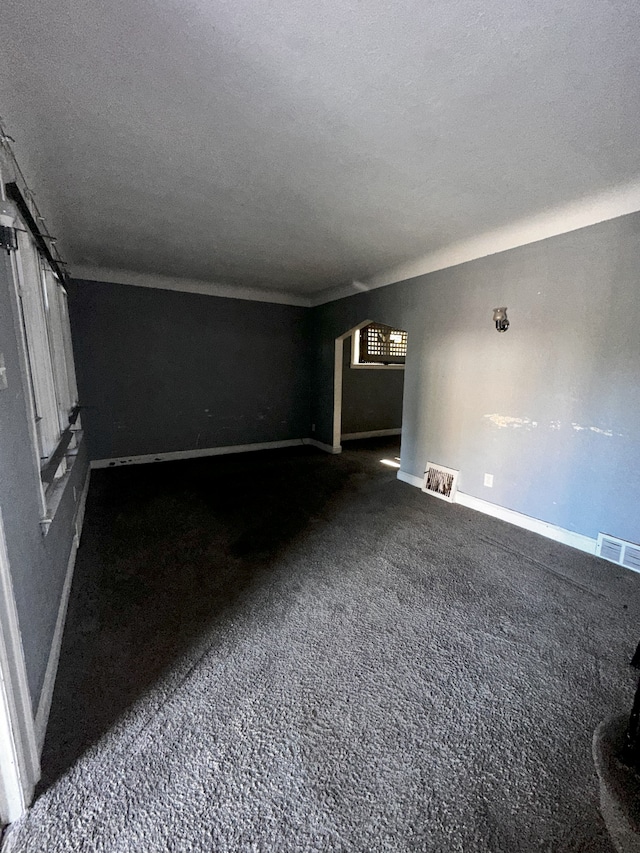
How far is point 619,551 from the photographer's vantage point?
2.38m

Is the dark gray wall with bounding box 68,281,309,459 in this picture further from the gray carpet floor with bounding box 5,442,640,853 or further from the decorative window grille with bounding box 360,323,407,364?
the gray carpet floor with bounding box 5,442,640,853

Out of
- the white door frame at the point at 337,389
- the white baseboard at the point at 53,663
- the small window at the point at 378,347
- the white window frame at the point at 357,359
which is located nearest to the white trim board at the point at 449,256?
the white door frame at the point at 337,389

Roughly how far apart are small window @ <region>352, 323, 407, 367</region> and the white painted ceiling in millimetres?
3344

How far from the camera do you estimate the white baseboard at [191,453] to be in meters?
4.51

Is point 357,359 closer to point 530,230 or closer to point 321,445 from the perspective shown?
point 321,445

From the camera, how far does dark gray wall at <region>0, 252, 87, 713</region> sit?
1143 mm

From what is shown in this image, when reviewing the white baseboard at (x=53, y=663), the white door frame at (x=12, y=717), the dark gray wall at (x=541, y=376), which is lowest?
the white baseboard at (x=53, y=663)

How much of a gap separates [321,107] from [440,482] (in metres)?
3.18

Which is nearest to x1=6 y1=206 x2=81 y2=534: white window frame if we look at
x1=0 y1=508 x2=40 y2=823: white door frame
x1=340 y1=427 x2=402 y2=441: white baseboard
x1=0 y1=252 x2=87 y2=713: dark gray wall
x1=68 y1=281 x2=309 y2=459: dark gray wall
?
x1=0 y1=252 x2=87 y2=713: dark gray wall

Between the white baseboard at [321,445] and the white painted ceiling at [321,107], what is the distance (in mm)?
3384

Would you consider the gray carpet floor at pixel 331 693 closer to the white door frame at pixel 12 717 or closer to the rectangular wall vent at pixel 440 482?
the white door frame at pixel 12 717

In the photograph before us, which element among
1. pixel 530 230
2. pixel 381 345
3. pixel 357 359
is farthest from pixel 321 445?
pixel 530 230

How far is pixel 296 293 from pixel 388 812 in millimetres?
5379

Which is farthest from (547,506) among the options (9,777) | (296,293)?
(296,293)
